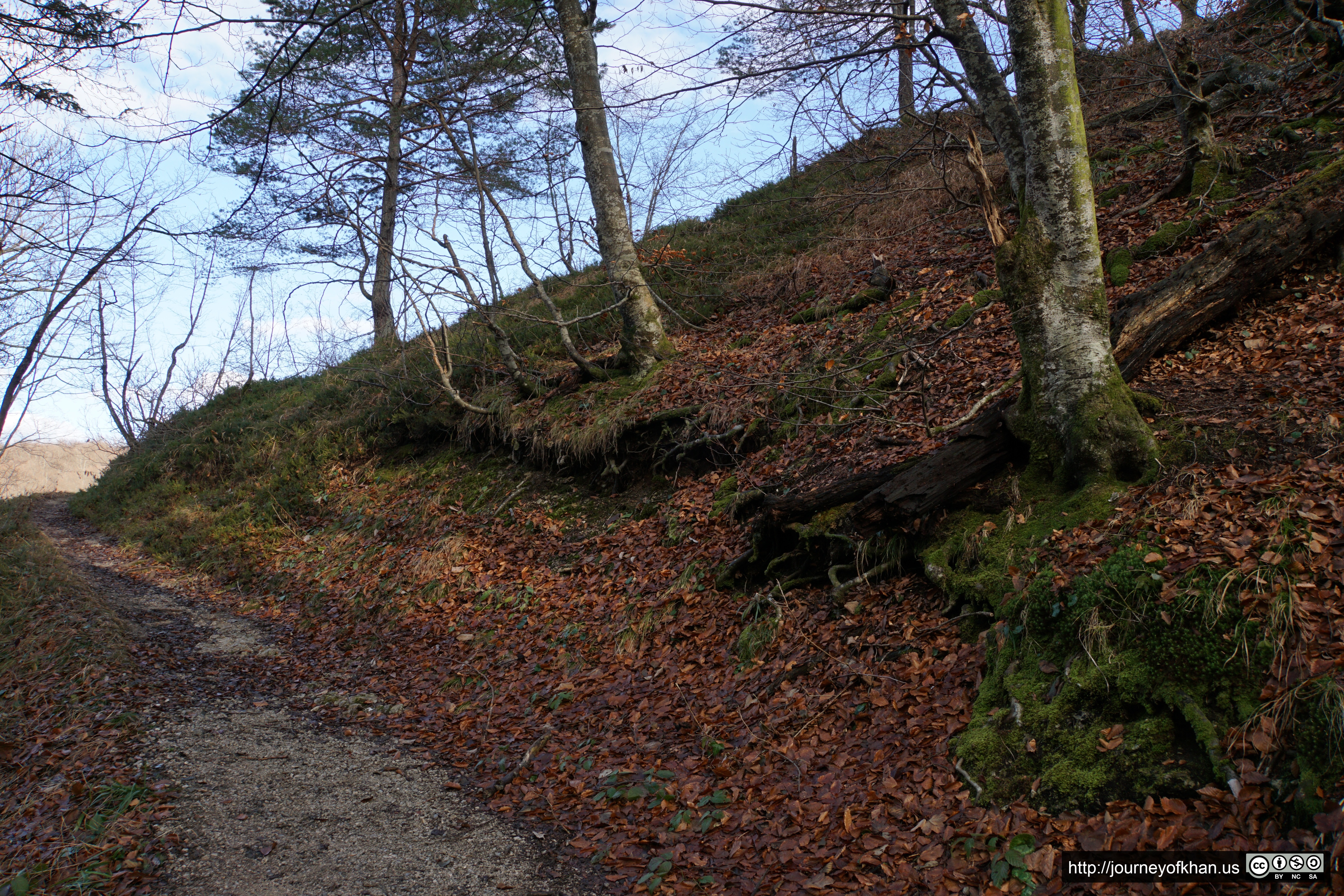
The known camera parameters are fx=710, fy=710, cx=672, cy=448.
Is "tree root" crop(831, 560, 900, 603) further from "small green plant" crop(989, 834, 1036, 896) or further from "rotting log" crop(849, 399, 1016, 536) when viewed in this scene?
"small green plant" crop(989, 834, 1036, 896)

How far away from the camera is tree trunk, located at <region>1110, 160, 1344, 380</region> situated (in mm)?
5883

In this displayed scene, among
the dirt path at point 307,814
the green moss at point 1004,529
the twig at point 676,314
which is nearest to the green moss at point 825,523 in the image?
the green moss at point 1004,529

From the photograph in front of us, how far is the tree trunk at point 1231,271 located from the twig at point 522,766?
18.4 feet

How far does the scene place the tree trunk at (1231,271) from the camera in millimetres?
5883

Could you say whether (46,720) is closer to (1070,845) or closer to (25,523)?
(1070,845)

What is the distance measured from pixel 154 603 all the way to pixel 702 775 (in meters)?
9.53

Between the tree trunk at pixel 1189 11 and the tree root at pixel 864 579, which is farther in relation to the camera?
the tree trunk at pixel 1189 11

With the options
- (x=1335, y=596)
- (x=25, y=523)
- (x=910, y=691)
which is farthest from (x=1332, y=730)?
(x=25, y=523)

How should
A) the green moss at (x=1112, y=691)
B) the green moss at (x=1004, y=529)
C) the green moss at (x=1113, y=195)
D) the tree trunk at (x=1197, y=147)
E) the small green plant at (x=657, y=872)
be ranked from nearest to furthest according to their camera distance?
the green moss at (x=1112, y=691) < the small green plant at (x=657, y=872) < the green moss at (x=1004, y=529) < the tree trunk at (x=1197, y=147) < the green moss at (x=1113, y=195)

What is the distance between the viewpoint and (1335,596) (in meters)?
3.15

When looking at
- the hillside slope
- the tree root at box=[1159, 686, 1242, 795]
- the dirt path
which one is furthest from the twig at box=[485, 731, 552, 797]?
the tree root at box=[1159, 686, 1242, 795]

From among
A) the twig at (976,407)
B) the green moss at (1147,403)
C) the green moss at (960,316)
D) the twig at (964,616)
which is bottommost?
the twig at (964,616)

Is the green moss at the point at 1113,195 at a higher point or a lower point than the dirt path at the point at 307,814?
higher

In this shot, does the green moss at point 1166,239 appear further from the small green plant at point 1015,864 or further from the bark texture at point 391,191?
the bark texture at point 391,191
